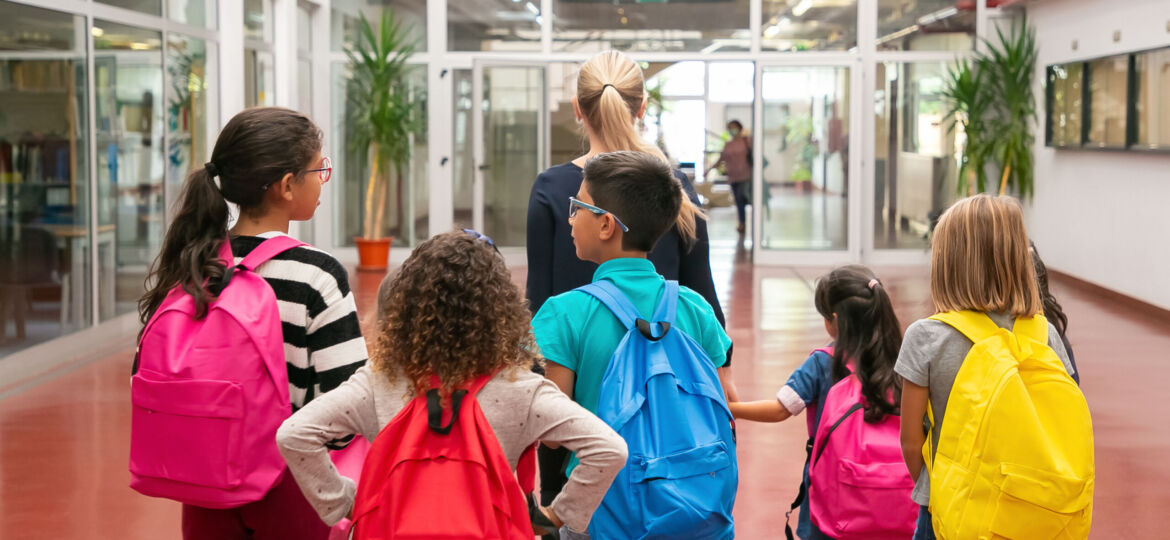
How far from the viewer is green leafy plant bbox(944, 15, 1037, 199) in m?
11.6

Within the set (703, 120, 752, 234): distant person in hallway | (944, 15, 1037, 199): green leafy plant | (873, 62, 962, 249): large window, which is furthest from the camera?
(703, 120, 752, 234): distant person in hallway

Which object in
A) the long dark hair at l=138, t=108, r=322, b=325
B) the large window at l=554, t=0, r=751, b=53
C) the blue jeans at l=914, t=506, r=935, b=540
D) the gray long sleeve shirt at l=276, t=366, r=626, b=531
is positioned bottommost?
the blue jeans at l=914, t=506, r=935, b=540

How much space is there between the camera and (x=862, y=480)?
8.05 ft

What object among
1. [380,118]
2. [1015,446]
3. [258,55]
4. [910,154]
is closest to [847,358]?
[1015,446]

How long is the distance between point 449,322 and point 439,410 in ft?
0.41

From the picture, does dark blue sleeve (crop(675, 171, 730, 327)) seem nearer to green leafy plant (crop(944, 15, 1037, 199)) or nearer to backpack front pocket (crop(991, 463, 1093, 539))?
backpack front pocket (crop(991, 463, 1093, 539))

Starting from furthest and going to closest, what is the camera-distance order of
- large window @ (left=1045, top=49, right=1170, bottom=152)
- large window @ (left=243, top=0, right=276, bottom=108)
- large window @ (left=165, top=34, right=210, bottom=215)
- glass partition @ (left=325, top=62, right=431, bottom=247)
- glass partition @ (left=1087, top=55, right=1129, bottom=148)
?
glass partition @ (left=325, top=62, right=431, bottom=247) < large window @ (left=243, top=0, right=276, bottom=108) < glass partition @ (left=1087, top=55, right=1129, bottom=148) < large window @ (left=1045, top=49, right=1170, bottom=152) < large window @ (left=165, top=34, right=210, bottom=215)

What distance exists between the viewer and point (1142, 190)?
930 cm

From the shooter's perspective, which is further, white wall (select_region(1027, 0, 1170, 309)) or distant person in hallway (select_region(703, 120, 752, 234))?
distant person in hallway (select_region(703, 120, 752, 234))

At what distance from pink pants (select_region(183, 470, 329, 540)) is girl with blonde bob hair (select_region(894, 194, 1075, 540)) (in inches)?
40.0

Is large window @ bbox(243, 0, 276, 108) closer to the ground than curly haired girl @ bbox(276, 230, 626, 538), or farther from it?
farther from it

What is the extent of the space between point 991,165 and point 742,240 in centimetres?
329

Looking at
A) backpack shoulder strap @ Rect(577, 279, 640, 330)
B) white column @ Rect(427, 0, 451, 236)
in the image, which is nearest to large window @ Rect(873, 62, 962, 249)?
white column @ Rect(427, 0, 451, 236)

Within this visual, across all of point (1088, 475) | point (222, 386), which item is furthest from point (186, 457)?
point (1088, 475)
